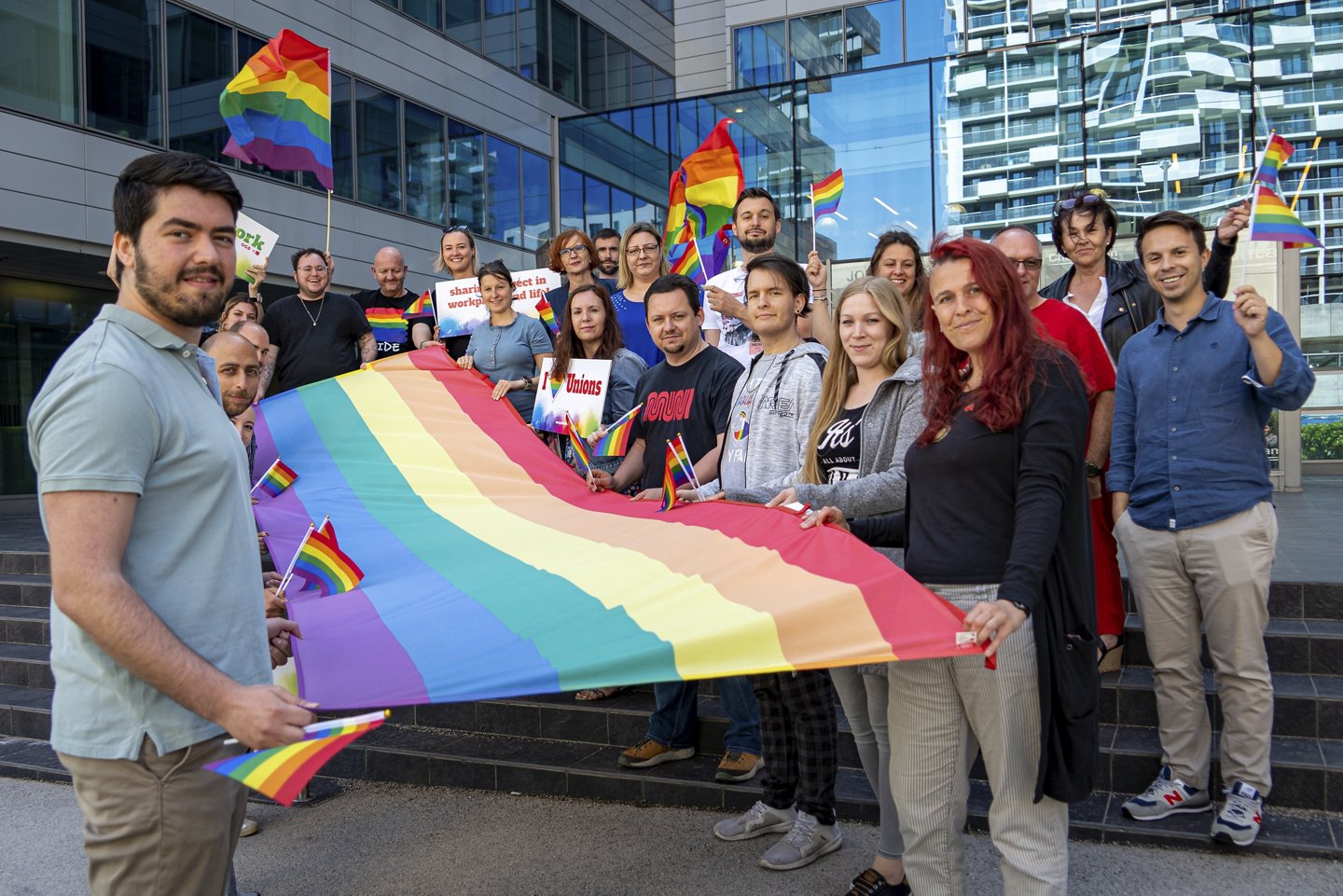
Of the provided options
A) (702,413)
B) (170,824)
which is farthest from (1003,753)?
(702,413)

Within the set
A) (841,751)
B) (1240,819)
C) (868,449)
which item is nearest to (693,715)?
(841,751)

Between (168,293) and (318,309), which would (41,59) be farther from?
(168,293)

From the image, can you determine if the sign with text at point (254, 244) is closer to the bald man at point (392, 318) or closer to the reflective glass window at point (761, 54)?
the bald man at point (392, 318)

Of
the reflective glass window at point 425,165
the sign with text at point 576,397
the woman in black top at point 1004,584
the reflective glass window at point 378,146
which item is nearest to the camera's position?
the woman in black top at point 1004,584

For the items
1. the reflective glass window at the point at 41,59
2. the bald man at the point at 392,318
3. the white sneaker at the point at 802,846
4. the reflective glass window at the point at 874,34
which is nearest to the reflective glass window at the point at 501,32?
the reflective glass window at the point at 874,34

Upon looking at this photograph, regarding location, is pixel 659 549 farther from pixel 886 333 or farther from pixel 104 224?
pixel 104 224

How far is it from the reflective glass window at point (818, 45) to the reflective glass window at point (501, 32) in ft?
18.0

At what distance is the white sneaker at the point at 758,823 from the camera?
3994 mm

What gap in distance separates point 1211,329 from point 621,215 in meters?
11.7

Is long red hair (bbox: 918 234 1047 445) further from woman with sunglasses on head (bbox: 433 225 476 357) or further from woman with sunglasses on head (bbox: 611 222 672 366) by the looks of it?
woman with sunglasses on head (bbox: 433 225 476 357)

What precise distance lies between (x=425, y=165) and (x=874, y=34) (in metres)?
8.54

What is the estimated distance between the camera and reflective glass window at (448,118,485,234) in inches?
746

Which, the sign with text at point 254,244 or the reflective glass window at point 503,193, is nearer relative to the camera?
the sign with text at point 254,244

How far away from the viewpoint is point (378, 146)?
17344 mm
